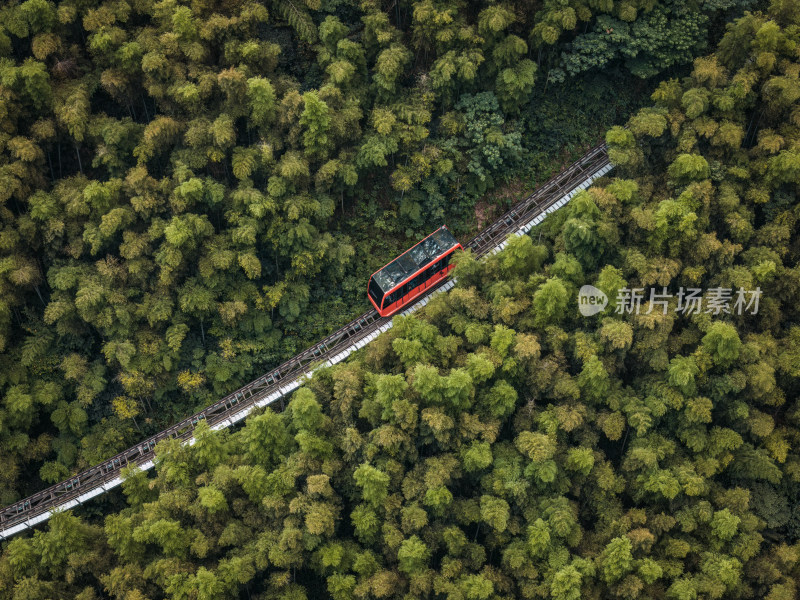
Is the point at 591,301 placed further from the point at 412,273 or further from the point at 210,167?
the point at 210,167

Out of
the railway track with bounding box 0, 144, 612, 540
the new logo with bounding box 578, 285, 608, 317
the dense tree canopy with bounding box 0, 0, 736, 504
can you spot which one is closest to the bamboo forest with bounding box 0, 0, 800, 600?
the dense tree canopy with bounding box 0, 0, 736, 504

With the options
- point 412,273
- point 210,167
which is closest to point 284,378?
point 412,273

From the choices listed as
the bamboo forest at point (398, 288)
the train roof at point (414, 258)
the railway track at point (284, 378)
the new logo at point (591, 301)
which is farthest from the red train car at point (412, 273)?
the new logo at point (591, 301)

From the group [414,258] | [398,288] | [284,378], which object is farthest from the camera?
[414,258]

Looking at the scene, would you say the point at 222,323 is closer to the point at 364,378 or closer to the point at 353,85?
the point at 364,378

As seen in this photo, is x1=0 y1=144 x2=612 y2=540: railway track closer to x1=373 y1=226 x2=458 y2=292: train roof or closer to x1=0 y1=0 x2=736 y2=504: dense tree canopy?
x1=0 y1=0 x2=736 y2=504: dense tree canopy

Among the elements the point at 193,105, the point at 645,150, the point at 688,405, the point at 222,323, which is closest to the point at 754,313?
the point at 688,405
